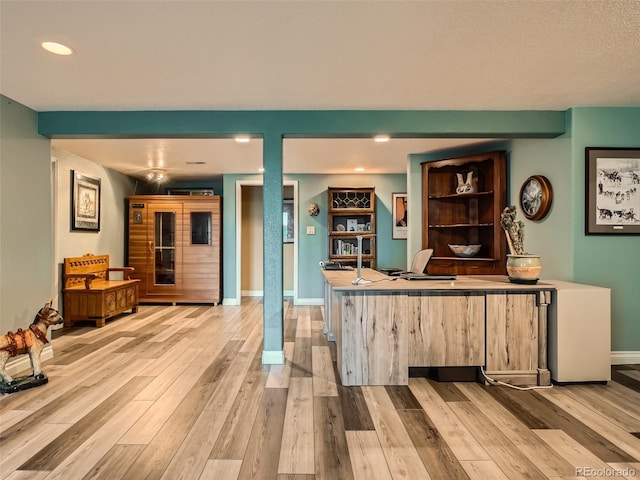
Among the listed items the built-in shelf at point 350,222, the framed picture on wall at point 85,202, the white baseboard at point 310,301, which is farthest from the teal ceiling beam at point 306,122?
the white baseboard at point 310,301

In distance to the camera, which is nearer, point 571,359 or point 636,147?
point 571,359

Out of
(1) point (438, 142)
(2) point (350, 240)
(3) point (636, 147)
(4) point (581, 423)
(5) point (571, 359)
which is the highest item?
(1) point (438, 142)

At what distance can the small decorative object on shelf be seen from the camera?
2.90 m

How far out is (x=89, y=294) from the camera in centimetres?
468

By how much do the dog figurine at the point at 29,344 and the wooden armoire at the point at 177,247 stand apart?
3192 mm

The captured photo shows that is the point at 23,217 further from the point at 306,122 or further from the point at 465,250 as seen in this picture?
the point at 465,250

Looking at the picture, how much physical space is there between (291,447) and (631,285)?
126 inches

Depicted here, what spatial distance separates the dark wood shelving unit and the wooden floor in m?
1.68

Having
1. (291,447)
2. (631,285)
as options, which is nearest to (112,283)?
(291,447)

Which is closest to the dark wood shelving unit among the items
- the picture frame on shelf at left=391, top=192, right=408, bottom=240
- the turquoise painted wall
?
the turquoise painted wall

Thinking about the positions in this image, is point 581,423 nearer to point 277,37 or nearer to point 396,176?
point 277,37

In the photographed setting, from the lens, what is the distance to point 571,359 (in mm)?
2779

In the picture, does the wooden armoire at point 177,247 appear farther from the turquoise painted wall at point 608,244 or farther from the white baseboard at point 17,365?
the turquoise painted wall at point 608,244

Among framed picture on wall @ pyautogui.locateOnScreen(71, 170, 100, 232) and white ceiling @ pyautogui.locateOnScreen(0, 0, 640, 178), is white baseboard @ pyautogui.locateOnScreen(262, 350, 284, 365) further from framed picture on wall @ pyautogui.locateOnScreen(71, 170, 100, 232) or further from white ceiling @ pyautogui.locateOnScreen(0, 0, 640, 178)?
framed picture on wall @ pyautogui.locateOnScreen(71, 170, 100, 232)
